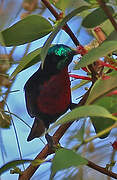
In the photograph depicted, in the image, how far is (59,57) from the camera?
1.38 ft

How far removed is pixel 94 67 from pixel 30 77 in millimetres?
119

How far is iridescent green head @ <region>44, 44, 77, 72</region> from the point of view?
1.32 feet

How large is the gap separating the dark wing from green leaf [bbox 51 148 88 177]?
15 cm

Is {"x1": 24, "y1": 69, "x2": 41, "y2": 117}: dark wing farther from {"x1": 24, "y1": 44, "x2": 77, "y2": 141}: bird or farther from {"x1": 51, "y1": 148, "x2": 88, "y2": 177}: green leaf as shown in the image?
{"x1": 51, "y1": 148, "x2": 88, "y2": 177}: green leaf

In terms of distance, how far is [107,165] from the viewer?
39cm

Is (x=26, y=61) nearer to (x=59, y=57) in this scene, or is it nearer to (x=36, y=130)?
(x=59, y=57)

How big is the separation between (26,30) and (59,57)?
8cm

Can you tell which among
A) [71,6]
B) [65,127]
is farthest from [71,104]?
[71,6]

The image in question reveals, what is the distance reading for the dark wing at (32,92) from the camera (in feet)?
1.36

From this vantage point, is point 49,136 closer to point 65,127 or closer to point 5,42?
point 65,127

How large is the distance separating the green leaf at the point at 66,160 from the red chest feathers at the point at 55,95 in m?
0.12

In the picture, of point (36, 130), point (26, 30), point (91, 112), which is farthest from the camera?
point (36, 130)

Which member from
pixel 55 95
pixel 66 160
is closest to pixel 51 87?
pixel 55 95

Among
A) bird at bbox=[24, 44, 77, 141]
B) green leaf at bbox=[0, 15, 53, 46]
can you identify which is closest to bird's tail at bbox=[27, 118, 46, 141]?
bird at bbox=[24, 44, 77, 141]
